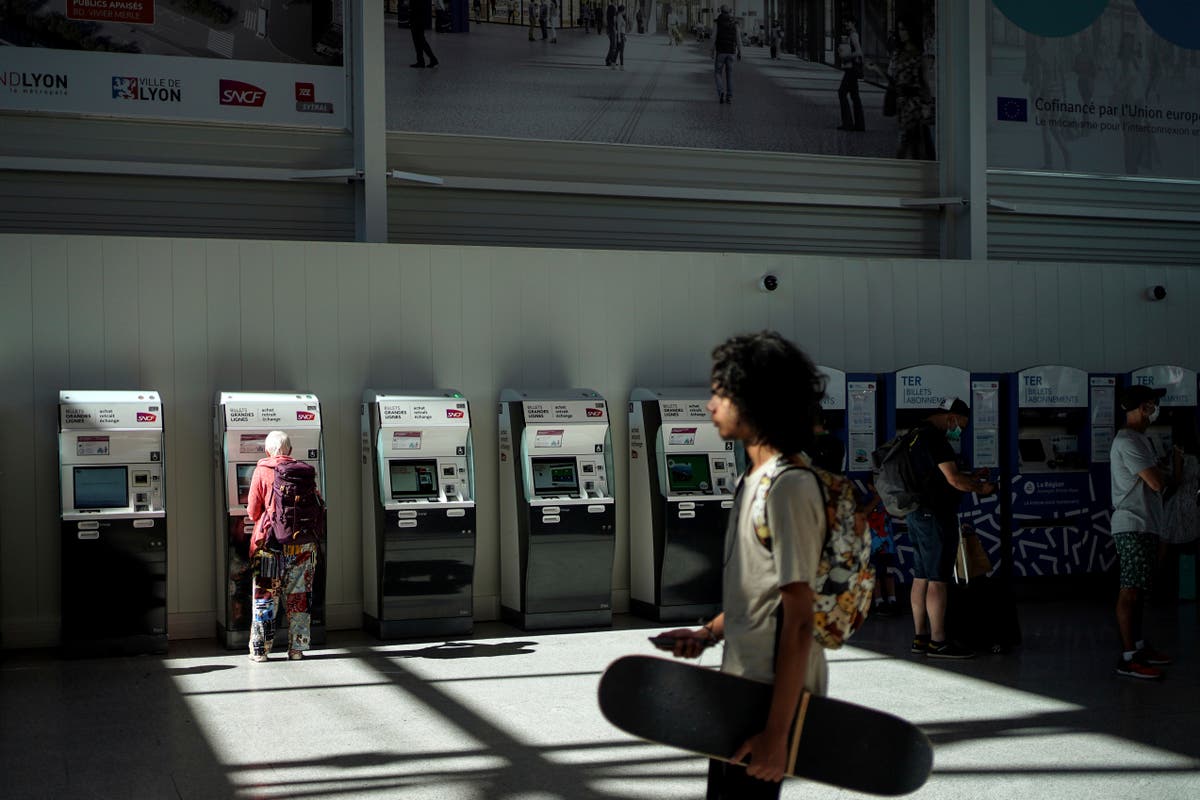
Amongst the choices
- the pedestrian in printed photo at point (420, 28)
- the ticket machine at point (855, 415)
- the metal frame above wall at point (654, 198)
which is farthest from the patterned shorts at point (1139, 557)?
the pedestrian in printed photo at point (420, 28)

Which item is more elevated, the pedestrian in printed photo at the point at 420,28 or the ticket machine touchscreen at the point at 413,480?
the pedestrian in printed photo at the point at 420,28

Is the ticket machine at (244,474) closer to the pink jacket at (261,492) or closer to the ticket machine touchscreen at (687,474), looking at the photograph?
the pink jacket at (261,492)

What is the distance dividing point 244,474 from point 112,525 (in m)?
0.81

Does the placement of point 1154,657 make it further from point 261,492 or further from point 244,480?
point 244,480

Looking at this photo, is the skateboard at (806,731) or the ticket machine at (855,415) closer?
the skateboard at (806,731)

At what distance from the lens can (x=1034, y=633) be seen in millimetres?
8094

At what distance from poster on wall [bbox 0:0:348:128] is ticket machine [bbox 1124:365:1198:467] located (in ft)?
22.0

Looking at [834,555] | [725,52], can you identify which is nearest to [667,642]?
[834,555]

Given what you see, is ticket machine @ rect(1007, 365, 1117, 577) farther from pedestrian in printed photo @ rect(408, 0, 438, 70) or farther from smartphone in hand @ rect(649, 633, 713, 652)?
smartphone in hand @ rect(649, 633, 713, 652)

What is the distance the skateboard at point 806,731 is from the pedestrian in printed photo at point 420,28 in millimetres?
8304

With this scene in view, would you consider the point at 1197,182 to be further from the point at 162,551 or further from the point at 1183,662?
the point at 162,551

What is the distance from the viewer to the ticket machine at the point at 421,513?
26.0 ft

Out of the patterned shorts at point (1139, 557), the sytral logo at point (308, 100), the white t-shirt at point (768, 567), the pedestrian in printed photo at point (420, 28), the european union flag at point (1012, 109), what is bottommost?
the patterned shorts at point (1139, 557)

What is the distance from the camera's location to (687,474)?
8.62 meters
